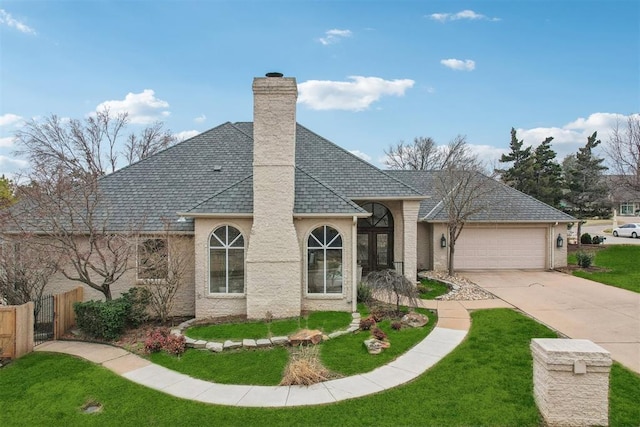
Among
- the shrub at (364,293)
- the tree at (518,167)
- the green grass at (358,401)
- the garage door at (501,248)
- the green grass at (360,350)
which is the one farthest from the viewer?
the tree at (518,167)

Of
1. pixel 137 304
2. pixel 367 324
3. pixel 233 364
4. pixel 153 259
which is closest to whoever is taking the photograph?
pixel 233 364

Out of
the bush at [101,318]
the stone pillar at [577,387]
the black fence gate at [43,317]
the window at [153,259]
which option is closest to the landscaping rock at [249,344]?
the window at [153,259]

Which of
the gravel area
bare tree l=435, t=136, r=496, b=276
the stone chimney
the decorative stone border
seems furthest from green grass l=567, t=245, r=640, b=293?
the stone chimney

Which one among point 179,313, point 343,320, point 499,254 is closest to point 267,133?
point 343,320

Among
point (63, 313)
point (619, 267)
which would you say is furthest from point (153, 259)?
point (619, 267)

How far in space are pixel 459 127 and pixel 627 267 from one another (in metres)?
14.5

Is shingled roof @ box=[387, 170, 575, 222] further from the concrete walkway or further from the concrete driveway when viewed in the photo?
the concrete walkway

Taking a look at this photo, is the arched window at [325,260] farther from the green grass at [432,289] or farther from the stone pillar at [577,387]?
the stone pillar at [577,387]

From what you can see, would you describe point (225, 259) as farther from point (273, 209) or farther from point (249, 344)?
point (249, 344)

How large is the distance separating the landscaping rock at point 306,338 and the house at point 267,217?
75.7 inches

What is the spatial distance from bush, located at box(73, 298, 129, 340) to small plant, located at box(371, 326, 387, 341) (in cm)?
768

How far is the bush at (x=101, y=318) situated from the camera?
9875mm

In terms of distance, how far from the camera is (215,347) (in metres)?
8.77

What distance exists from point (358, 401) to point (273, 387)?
1832 millimetres
